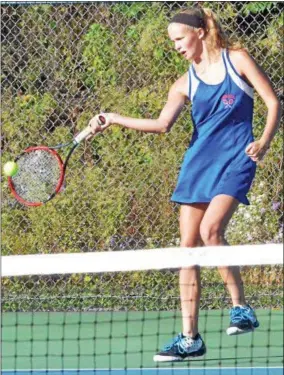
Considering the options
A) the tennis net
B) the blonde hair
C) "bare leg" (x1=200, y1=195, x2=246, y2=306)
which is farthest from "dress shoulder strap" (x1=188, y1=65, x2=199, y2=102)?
the tennis net

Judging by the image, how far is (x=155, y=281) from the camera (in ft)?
26.5

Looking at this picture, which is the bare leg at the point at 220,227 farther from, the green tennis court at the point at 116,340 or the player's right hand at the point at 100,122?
the green tennis court at the point at 116,340

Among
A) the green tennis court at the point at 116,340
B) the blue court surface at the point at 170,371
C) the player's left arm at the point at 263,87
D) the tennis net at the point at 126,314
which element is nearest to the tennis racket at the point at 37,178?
the tennis net at the point at 126,314

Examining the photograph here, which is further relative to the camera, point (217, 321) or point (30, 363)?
point (217, 321)

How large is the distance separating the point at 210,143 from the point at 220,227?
397mm

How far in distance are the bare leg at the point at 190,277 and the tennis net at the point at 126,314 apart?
1.12 feet

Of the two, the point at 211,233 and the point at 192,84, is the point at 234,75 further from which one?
the point at 211,233

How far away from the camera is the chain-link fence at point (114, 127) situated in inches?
316

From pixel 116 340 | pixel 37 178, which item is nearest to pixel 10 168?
pixel 37 178

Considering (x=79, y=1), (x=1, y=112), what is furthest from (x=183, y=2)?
(x=1, y=112)

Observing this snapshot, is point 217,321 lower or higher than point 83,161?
lower

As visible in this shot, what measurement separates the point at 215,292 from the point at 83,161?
114 centimetres

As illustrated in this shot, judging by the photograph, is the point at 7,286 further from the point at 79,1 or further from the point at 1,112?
the point at 79,1

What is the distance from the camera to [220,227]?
18.4ft
